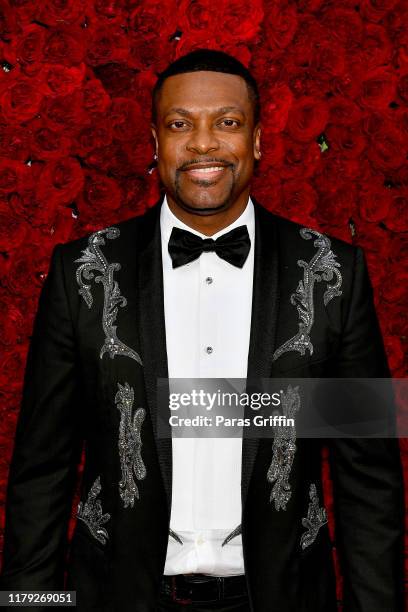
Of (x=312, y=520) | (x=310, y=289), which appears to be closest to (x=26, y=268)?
(x=310, y=289)

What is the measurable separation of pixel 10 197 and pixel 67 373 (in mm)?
919

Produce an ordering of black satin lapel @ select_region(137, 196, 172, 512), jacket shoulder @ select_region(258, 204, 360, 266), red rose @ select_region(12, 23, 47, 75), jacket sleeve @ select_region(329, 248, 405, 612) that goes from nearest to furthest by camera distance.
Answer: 1. black satin lapel @ select_region(137, 196, 172, 512)
2. jacket sleeve @ select_region(329, 248, 405, 612)
3. jacket shoulder @ select_region(258, 204, 360, 266)
4. red rose @ select_region(12, 23, 47, 75)

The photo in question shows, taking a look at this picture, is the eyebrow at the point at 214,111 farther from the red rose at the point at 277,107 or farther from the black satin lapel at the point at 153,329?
the red rose at the point at 277,107

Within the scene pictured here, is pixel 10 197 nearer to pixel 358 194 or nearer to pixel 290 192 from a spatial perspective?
pixel 290 192

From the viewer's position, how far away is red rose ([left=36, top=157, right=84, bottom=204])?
303cm

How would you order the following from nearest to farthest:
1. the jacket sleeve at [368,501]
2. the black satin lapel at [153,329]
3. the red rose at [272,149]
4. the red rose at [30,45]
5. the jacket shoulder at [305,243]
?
the black satin lapel at [153,329], the jacket sleeve at [368,501], the jacket shoulder at [305,243], the red rose at [30,45], the red rose at [272,149]

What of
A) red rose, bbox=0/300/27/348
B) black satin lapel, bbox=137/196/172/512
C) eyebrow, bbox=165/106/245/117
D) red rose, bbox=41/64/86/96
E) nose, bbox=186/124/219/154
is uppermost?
red rose, bbox=41/64/86/96

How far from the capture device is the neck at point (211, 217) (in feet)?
8.31

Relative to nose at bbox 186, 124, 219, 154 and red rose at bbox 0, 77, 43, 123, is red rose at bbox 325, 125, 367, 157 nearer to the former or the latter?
nose at bbox 186, 124, 219, 154

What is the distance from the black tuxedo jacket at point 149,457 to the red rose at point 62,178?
591 millimetres

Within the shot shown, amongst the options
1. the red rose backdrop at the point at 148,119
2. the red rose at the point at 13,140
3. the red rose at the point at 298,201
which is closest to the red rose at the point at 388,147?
the red rose backdrop at the point at 148,119

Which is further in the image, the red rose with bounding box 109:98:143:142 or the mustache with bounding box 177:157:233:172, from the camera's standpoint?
the red rose with bounding box 109:98:143:142

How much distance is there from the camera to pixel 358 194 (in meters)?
3.11

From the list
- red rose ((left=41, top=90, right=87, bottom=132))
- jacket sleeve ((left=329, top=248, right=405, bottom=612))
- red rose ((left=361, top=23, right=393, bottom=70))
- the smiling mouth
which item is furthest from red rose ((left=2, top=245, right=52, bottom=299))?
red rose ((left=361, top=23, right=393, bottom=70))
